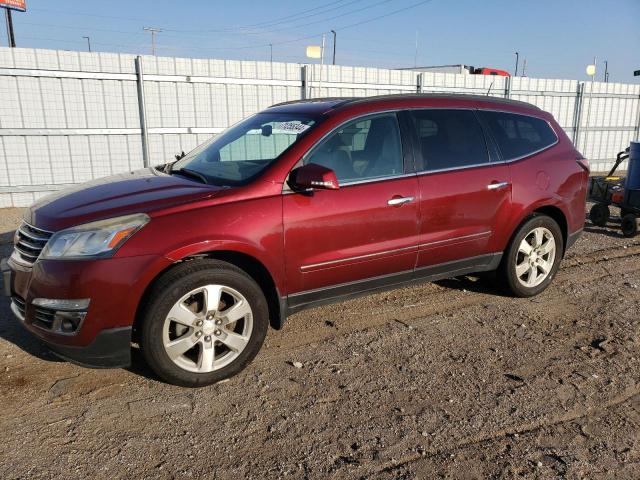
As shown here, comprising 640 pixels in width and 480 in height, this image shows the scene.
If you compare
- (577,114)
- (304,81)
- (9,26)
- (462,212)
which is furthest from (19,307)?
(9,26)

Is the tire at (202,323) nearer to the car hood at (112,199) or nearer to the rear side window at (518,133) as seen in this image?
the car hood at (112,199)

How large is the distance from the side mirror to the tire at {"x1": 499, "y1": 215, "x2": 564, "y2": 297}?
2084 mm

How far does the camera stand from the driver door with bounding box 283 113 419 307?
3.59 m

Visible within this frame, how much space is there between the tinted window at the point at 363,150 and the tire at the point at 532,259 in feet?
4.83

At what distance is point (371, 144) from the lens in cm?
402

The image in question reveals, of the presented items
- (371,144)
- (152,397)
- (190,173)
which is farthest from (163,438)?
(371,144)

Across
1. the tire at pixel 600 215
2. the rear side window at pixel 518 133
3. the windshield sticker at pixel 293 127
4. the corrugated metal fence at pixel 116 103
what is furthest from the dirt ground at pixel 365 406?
the corrugated metal fence at pixel 116 103

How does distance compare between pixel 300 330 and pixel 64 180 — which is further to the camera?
pixel 64 180

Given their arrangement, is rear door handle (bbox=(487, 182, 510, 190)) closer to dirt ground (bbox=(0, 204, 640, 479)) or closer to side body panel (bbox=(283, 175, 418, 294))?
side body panel (bbox=(283, 175, 418, 294))

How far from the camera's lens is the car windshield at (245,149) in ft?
12.2

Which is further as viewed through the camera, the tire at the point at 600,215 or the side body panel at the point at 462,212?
the tire at the point at 600,215

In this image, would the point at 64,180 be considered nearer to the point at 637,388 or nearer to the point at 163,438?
the point at 163,438

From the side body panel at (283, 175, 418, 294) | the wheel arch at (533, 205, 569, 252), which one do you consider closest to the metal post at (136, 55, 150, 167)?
the side body panel at (283, 175, 418, 294)

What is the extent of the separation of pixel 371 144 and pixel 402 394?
1.85 m
